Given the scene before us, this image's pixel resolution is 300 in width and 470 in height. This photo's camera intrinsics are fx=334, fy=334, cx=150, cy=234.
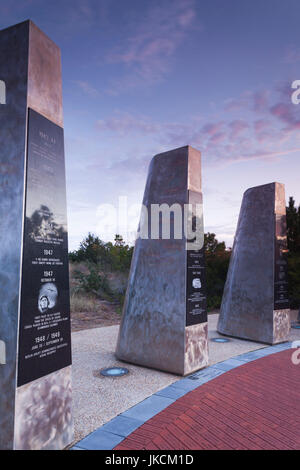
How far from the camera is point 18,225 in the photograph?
2949 millimetres

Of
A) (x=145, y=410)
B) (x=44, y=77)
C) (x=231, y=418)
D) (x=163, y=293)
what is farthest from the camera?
(x=163, y=293)

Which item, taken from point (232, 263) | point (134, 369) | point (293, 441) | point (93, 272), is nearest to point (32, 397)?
point (293, 441)

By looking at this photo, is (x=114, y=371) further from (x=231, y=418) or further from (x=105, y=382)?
(x=231, y=418)

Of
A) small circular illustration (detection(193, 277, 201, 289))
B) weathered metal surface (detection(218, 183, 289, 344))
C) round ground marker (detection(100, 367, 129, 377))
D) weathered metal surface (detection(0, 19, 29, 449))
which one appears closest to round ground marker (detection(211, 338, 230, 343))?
weathered metal surface (detection(218, 183, 289, 344))

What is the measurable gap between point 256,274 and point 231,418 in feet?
16.0

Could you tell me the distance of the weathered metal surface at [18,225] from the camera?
2.80 metres

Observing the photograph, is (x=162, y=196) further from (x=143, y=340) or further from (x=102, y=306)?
(x=102, y=306)

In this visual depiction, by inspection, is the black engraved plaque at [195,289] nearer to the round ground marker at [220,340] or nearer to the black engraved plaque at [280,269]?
the round ground marker at [220,340]

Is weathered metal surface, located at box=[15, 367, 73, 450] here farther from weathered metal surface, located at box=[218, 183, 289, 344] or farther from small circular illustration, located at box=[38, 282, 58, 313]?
weathered metal surface, located at box=[218, 183, 289, 344]

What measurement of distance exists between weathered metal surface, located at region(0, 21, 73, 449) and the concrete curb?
1.03ft

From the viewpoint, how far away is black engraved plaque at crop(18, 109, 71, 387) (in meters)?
2.96

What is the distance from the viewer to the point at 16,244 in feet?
9.65

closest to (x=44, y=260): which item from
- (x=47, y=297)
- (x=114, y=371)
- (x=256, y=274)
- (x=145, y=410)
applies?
(x=47, y=297)

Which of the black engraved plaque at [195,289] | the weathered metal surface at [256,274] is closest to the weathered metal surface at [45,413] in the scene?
the black engraved plaque at [195,289]
